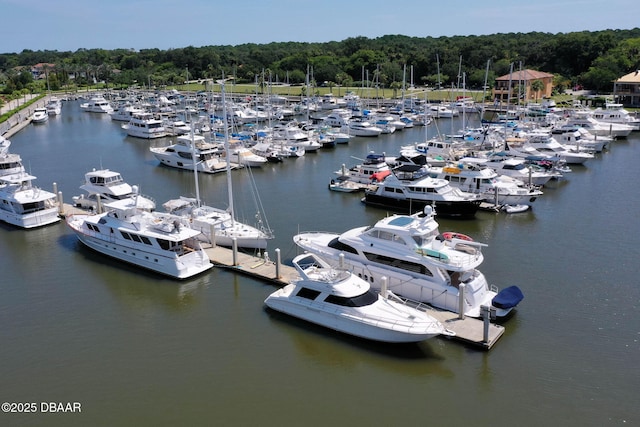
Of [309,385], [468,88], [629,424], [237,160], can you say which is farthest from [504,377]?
[468,88]

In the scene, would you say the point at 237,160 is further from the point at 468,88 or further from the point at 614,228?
the point at 468,88

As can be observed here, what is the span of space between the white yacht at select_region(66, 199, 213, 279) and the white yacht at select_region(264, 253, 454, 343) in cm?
590

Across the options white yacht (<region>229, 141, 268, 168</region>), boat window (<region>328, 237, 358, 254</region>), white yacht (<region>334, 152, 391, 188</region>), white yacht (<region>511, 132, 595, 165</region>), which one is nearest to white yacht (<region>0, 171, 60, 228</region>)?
boat window (<region>328, 237, 358, 254</region>)

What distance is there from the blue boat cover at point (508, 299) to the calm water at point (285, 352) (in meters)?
1.00

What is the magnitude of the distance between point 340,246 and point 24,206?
23383 mm

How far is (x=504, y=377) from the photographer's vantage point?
789 inches

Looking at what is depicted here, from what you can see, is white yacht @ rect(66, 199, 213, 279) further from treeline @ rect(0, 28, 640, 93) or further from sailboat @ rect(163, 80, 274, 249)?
treeline @ rect(0, 28, 640, 93)

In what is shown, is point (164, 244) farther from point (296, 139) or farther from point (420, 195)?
point (296, 139)

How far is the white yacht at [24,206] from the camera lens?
120 ft

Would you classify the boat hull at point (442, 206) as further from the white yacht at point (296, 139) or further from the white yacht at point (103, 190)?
the white yacht at point (296, 139)

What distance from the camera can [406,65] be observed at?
146 metres

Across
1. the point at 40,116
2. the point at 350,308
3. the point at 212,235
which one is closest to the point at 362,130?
the point at 212,235

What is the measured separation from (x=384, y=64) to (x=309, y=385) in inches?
5120

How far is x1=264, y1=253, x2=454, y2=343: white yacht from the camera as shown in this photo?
21.2 m
